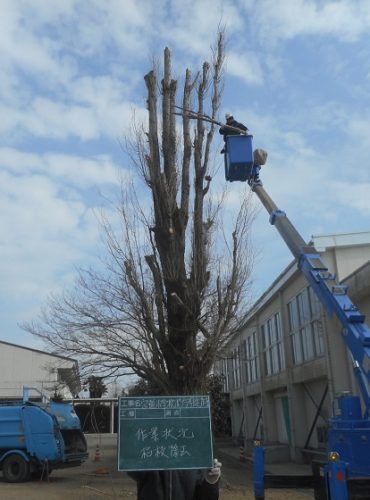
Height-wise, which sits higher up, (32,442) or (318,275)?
(318,275)

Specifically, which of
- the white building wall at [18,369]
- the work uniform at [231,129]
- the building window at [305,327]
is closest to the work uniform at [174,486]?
the work uniform at [231,129]

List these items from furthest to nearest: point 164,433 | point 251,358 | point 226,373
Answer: point 226,373 → point 251,358 → point 164,433

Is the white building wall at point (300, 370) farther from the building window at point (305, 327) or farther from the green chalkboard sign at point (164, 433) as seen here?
the green chalkboard sign at point (164, 433)

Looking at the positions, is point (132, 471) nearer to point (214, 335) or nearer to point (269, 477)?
point (269, 477)

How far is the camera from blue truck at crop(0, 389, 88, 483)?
680 inches

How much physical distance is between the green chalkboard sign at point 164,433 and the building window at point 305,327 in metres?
11.3

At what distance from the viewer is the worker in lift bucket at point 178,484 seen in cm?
479

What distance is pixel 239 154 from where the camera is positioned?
10727 millimetres

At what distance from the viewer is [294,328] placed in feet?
66.7

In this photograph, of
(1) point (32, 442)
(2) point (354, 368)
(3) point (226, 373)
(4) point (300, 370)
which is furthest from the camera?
(3) point (226, 373)

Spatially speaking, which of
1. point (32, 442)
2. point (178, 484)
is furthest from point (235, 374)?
point (178, 484)

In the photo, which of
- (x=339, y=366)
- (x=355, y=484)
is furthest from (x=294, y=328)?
(x=355, y=484)

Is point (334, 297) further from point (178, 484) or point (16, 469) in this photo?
point (16, 469)

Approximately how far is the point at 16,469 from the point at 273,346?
11383mm
